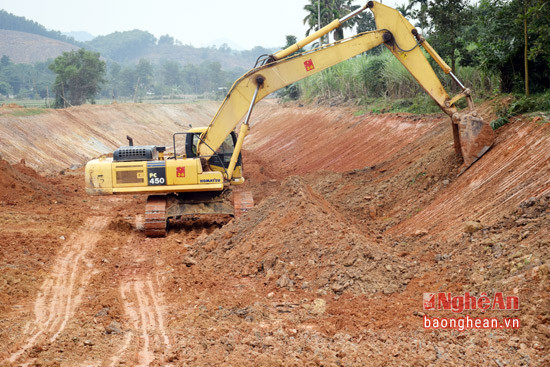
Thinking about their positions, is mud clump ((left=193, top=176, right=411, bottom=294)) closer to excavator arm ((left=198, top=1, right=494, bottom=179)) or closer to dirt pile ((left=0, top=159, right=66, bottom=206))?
excavator arm ((left=198, top=1, right=494, bottom=179))

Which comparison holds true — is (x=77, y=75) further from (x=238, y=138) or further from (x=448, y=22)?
(x=238, y=138)

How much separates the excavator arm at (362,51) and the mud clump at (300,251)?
2629mm

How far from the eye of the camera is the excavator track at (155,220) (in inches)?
517

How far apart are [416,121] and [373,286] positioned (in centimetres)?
1309

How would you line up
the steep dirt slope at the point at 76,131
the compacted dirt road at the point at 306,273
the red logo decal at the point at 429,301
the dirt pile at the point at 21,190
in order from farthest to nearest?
the steep dirt slope at the point at 76,131
the dirt pile at the point at 21,190
the red logo decal at the point at 429,301
the compacted dirt road at the point at 306,273

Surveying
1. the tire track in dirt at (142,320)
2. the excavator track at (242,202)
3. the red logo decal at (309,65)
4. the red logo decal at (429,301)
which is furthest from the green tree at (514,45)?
the tire track in dirt at (142,320)

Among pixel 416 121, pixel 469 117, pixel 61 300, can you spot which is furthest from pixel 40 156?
pixel 469 117

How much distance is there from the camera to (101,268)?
10672mm

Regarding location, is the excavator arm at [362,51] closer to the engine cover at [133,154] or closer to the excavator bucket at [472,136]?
the excavator bucket at [472,136]

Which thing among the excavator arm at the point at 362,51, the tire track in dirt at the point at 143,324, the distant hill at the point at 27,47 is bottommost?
the tire track in dirt at the point at 143,324

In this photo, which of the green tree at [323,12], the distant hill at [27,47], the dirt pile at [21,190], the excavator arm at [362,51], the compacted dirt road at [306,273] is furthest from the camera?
the distant hill at [27,47]

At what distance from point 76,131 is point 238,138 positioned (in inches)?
976

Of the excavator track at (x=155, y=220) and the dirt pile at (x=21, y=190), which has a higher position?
the dirt pile at (x=21, y=190)

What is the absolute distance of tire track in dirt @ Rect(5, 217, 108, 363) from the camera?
23.5ft
